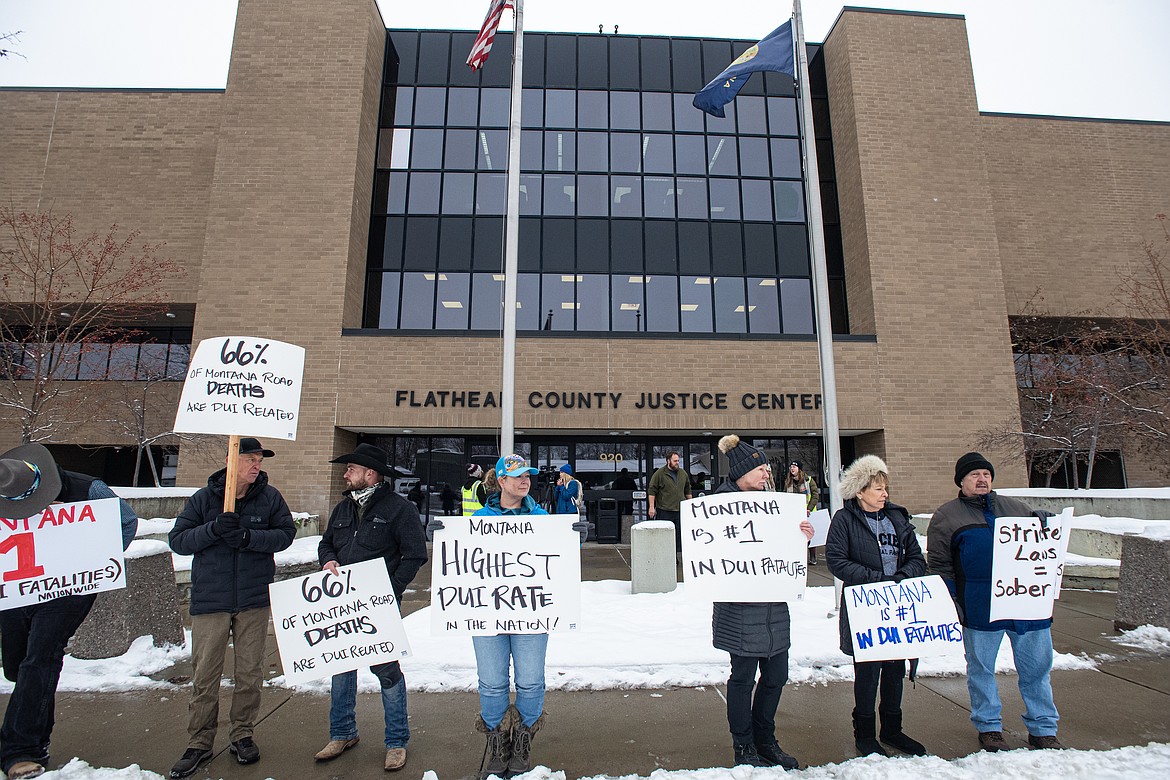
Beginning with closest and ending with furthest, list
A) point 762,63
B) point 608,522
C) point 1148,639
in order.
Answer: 1. point 1148,639
2. point 762,63
3. point 608,522

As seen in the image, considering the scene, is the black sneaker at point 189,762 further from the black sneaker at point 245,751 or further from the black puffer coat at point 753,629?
the black puffer coat at point 753,629

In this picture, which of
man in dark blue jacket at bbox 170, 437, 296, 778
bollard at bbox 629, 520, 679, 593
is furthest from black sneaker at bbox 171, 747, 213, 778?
bollard at bbox 629, 520, 679, 593

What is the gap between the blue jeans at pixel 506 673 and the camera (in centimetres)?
352

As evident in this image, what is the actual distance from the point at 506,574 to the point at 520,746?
945 mm

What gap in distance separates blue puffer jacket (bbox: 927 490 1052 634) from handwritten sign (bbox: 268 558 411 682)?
356cm

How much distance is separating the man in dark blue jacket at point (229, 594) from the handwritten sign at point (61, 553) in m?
0.53

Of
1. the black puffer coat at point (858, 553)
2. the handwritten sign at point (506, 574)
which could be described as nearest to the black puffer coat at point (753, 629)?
the black puffer coat at point (858, 553)

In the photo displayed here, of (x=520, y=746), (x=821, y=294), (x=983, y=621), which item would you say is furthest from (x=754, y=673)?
(x=821, y=294)

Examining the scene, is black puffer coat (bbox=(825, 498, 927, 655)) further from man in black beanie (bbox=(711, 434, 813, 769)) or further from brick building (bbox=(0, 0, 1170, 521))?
brick building (bbox=(0, 0, 1170, 521))

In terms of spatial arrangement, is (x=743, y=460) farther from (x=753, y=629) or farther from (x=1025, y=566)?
(x=1025, y=566)

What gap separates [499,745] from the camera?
3.49m

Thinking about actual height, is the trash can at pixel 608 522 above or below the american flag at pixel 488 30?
below

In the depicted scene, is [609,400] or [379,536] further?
[609,400]

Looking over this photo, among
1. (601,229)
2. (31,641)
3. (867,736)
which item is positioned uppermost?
(601,229)
